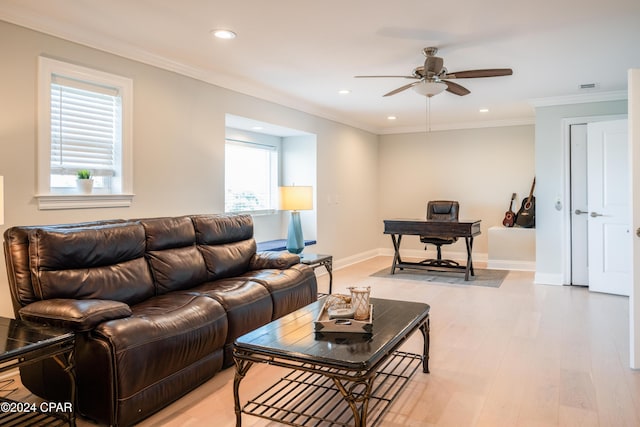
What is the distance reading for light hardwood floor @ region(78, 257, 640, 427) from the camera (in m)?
2.32

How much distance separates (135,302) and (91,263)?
0.37 metres

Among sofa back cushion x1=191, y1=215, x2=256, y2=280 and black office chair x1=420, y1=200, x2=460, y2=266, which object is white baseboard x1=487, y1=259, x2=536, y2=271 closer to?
black office chair x1=420, y1=200, x2=460, y2=266

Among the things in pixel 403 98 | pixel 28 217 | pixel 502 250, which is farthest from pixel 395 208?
pixel 28 217

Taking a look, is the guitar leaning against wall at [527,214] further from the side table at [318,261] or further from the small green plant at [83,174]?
the small green plant at [83,174]

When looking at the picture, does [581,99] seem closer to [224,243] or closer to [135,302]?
[224,243]

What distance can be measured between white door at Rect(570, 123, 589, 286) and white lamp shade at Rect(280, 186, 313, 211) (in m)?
3.35

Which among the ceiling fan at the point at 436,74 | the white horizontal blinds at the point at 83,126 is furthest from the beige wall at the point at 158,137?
the ceiling fan at the point at 436,74

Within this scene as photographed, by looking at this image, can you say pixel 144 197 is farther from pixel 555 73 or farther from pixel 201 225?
pixel 555 73

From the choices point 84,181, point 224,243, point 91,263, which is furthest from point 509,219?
point 91,263

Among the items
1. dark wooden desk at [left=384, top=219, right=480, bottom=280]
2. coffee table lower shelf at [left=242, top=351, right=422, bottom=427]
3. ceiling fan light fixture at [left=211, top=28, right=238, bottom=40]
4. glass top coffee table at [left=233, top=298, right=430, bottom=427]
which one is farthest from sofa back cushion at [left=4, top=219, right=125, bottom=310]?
dark wooden desk at [left=384, top=219, right=480, bottom=280]

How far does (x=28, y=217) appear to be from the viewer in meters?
2.97

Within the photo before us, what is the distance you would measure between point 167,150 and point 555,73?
3.80m

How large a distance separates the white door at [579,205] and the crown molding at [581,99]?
0.30 metres

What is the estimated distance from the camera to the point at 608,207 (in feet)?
16.8
